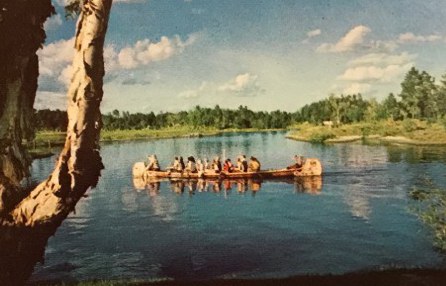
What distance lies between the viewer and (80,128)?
4883 mm

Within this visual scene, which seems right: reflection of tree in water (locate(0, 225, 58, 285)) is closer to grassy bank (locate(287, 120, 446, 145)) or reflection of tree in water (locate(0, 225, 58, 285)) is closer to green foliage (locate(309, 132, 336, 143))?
grassy bank (locate(287, 120, 446, 145))

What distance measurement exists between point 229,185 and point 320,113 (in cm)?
264

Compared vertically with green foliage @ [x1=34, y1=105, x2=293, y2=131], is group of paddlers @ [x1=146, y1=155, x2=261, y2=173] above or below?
below

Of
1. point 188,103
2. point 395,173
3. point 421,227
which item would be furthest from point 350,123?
point 188,103

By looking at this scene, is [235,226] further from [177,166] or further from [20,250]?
[20,250]

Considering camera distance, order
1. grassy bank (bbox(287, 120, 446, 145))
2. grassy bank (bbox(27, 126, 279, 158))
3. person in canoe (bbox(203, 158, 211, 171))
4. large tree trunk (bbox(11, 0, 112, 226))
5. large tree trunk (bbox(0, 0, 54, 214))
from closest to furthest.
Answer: large tree trunk (bbox(11, 0, 112, 226))
large tree trunk (bbox(0, 0, 54, 214))
grassy bank (bbox(27, 126, 279, 158))
grassy bank (bbox(287, 120, 446, 145))
person in canoe (bbox(203, 158, 211, 171))

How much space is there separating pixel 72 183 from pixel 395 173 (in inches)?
270

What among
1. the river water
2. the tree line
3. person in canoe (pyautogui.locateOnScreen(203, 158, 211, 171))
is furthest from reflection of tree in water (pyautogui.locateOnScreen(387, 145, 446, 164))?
person in canoe (pyautogui.locateOnScreen(203, 158, 211, 171))

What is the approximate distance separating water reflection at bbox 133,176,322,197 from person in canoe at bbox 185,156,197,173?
19cm

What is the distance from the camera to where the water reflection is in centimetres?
1027

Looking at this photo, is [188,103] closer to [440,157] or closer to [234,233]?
[234,233]

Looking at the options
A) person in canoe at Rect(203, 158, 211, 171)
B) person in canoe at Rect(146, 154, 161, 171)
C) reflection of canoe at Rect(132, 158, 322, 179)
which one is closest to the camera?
person in canoe at Rect(146, 154, 161, 171)

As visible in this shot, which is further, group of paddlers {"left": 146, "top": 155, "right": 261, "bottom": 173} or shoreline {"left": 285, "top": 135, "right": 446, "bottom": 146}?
group of paddlers {"left": 146, "top": 155, "right": 261, "bottom": 173}

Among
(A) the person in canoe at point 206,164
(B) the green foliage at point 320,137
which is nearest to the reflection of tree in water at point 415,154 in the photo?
(B) the green foliage at point 320,137
